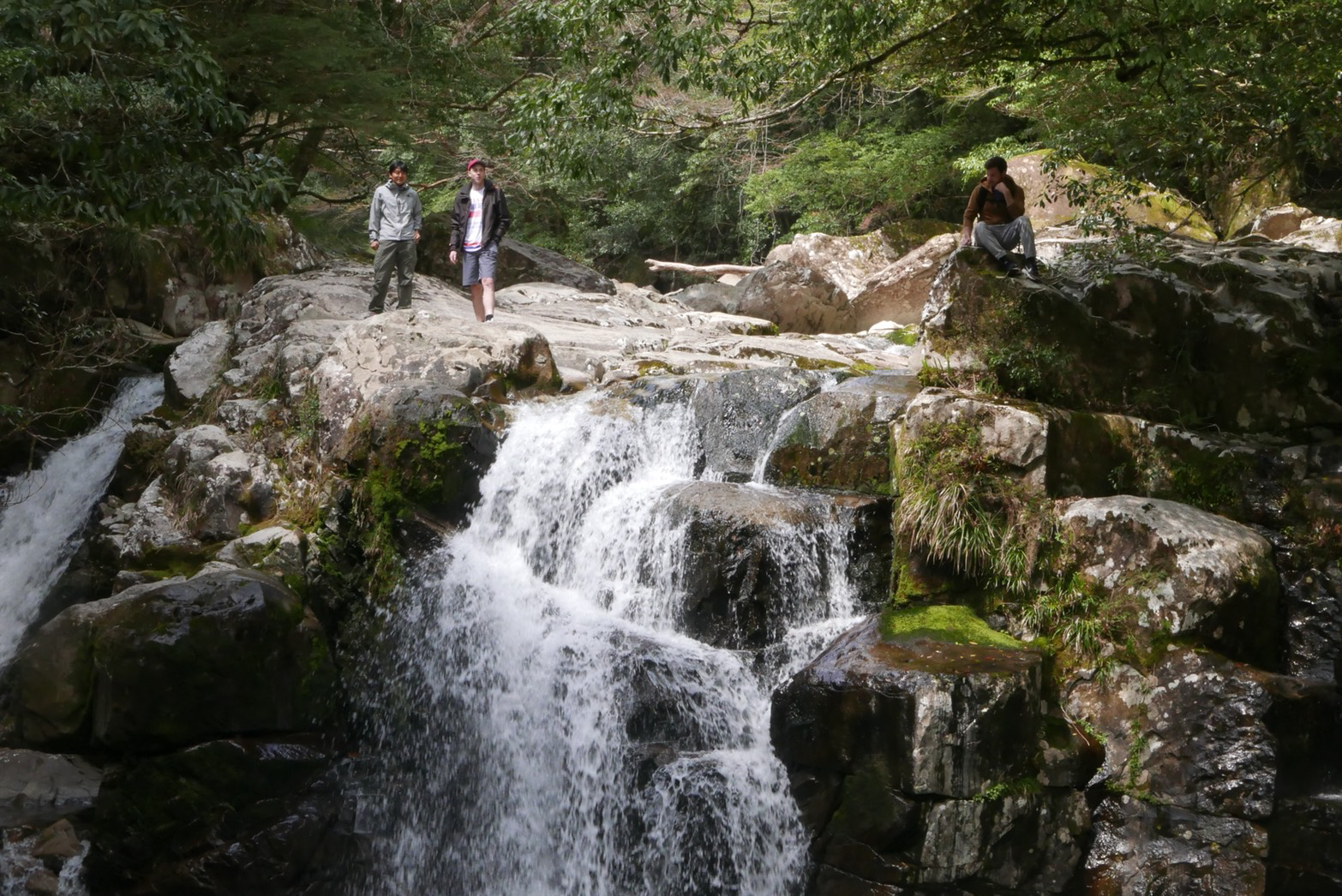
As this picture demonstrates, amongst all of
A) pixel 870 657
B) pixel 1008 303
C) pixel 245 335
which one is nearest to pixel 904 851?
pixel 870 657

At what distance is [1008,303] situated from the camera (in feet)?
25.3

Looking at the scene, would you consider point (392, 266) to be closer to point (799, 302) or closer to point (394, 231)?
point (394, 231)

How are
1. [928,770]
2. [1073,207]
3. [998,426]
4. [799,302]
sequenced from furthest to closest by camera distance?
[799,302]
[1073,207]
[998,426]
[928,770]

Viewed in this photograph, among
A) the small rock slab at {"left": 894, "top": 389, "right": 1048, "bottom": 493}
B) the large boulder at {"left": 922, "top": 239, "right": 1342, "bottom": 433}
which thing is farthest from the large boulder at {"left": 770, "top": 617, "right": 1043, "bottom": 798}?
the large boulder at {"left": 922, "top": 239, "right": 1342, "bottom": 433}

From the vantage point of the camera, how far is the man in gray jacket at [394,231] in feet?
33.3

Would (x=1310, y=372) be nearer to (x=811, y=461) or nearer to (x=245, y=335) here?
(x=811, y=461)

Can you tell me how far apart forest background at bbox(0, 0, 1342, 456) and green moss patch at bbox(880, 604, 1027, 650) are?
→ 361 centimetres

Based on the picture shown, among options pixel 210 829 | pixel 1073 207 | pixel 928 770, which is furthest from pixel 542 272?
pixel 928 770

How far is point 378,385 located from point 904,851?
5.86 m

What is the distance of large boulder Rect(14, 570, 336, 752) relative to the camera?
6.55 m

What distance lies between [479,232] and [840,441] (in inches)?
181

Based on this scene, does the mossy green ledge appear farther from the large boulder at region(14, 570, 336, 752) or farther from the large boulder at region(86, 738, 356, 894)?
the large boulder at region(14, 570, 336, 752)

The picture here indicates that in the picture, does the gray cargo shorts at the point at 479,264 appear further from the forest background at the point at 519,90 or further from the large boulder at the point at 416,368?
the forest background at the point at 519,90

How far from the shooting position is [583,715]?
22.5ft
